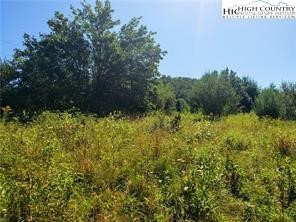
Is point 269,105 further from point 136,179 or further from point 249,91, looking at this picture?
point 136,179

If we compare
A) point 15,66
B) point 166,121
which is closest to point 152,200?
point 166,121

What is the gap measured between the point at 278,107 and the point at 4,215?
1290 inches

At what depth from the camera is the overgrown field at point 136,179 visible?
13.2 feet

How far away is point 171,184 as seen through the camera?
195 inches

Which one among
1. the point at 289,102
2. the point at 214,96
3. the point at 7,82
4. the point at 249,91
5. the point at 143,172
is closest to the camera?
the point at 143,172

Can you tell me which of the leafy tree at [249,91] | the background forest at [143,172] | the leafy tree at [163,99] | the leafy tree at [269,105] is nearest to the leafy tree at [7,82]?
the leafy tree at [163,99]

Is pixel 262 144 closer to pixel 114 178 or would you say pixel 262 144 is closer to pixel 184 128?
pixel 184 128

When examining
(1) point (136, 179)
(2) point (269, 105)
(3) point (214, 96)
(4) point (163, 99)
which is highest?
(3) point (214, 96)

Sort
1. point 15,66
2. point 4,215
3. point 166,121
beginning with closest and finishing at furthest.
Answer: point 4,215
point 166,121
point 15,66

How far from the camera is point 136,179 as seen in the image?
198 inches

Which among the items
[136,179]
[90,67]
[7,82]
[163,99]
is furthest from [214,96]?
[136,179]

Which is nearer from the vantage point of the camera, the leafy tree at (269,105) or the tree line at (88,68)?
the tree line at (88,68)

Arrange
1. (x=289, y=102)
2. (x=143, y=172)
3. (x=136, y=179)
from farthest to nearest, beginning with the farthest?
(x=289, y=102), (x=143, y=172), (x=136, y=179)

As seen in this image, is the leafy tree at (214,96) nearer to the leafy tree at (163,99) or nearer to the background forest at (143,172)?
the leafy tree at (163,99)
